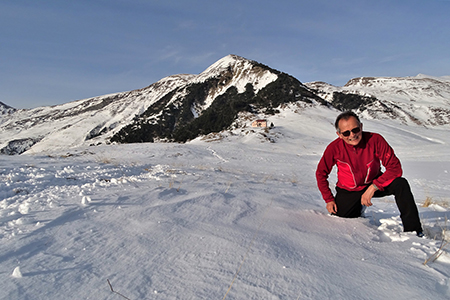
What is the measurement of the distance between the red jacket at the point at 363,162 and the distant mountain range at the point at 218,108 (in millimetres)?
34101

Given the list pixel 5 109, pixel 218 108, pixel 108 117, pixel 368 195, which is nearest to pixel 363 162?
pixel 368 195

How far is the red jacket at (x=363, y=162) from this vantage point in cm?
256

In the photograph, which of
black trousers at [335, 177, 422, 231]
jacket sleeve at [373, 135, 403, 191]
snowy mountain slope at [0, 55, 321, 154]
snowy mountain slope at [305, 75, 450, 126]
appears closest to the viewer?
black trousers at [335, 177, 422, 231]

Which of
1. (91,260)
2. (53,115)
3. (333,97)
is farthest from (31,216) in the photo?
(53,115)

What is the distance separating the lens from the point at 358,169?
273cm

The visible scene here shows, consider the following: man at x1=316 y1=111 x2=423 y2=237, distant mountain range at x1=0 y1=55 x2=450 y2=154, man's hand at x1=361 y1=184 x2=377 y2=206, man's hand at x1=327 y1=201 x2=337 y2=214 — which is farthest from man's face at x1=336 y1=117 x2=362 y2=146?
distant mountain range at x1=0 y1=55 x2=450 y2=154

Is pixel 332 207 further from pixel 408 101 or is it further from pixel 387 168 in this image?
pixel 408 101

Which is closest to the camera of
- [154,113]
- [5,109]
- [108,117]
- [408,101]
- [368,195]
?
[368,195]

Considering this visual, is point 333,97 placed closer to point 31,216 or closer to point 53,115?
point 31,216

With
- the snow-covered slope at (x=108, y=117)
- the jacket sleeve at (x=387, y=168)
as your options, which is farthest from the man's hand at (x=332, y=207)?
the snow-covered slope at (x=108, y=117)

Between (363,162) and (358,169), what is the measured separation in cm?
10

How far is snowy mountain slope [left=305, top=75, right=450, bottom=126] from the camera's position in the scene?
53.7m

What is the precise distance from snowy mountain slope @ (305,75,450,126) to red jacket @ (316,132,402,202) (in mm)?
58714

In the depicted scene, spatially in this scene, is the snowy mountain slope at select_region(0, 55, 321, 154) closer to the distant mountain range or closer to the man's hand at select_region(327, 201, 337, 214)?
the distant mountain range
